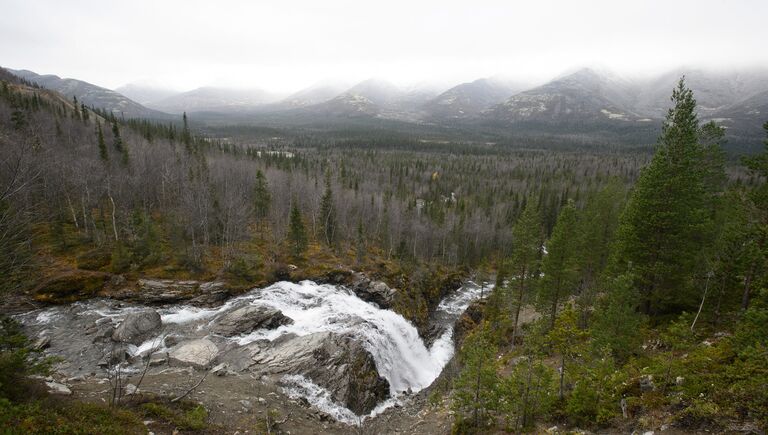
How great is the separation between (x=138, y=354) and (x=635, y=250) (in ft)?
126

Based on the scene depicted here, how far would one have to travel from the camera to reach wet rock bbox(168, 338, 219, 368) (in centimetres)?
2612

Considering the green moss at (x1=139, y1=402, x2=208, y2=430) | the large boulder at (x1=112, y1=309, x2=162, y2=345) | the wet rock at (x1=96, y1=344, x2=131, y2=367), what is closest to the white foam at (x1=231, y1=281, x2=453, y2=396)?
the large boulder at (x1=112, y1=309, x2=162, y2=345)

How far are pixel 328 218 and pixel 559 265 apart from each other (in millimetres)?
42383

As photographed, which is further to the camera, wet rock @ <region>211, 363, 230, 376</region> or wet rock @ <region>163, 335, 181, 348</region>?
wet rock @ <region>163, 335, 181, 348</region>

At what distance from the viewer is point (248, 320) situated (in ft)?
110

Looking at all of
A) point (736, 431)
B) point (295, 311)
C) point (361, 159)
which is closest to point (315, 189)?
point (295, 311)

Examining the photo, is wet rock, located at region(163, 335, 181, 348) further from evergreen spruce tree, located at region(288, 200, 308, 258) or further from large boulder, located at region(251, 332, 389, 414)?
evergreen spruce tree, located at region(288, 200, 308, 258)

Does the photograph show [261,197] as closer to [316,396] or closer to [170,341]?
[170,341]

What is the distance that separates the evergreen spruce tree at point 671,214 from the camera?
21031mm

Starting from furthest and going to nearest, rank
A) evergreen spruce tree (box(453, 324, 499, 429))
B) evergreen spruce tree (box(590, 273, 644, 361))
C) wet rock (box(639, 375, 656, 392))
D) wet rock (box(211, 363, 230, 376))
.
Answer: wet rock (box(211, 363, 230, 376)) < evergreen spruce tree (box(590, 273, 644, 361)) < evergreen spruce tree (box(453, 324, 499, 429)) < wet rock (box(639, 375, 656, 392))

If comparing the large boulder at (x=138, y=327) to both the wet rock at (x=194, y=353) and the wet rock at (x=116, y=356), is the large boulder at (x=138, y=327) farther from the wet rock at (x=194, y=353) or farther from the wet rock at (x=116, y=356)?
the wet rock at (x=194, y=353)

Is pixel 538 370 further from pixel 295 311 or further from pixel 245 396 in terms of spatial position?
pixel 295 311

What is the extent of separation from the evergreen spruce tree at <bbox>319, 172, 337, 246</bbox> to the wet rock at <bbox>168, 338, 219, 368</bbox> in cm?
3310

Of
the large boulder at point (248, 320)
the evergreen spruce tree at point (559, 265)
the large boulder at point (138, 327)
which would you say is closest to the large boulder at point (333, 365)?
the large boulder at point (248, 320)
